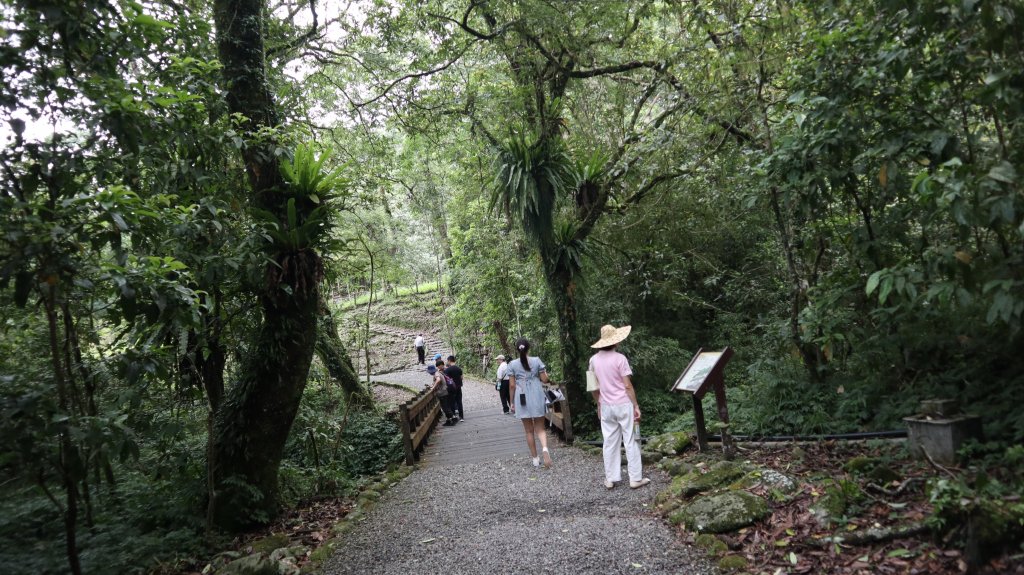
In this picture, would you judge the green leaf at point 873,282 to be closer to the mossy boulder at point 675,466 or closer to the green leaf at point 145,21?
the mossy boulder at point 675,466

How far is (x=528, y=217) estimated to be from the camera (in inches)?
341

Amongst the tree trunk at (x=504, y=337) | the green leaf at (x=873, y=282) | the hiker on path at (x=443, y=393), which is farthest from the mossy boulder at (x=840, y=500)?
the tree trunk at (x=504, y=337)

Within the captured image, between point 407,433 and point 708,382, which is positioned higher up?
point 708,382

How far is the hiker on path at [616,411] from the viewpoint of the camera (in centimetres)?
539

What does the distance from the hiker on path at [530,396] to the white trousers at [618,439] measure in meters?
1.41

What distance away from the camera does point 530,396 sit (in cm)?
697

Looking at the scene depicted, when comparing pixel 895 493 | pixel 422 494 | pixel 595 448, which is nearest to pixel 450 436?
pixel 595 448

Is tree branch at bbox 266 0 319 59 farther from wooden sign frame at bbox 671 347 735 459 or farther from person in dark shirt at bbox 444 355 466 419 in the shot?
wooden sign frame at bbox 671 347 735 459

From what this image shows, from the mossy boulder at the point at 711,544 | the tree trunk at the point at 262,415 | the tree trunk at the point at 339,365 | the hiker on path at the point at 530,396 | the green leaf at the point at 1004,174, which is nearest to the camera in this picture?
the green leaf at the point at 1004,174

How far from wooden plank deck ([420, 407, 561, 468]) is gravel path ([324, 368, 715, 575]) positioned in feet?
4.33

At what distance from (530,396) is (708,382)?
7.47 ft

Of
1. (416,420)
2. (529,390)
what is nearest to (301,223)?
(529,390)

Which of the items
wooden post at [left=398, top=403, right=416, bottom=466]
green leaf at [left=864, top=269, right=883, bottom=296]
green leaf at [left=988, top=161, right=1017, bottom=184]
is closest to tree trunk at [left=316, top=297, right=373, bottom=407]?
wooden post at [left=398, top=403, right=416, bottom=466]

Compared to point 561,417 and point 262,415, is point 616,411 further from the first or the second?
point 561,417
